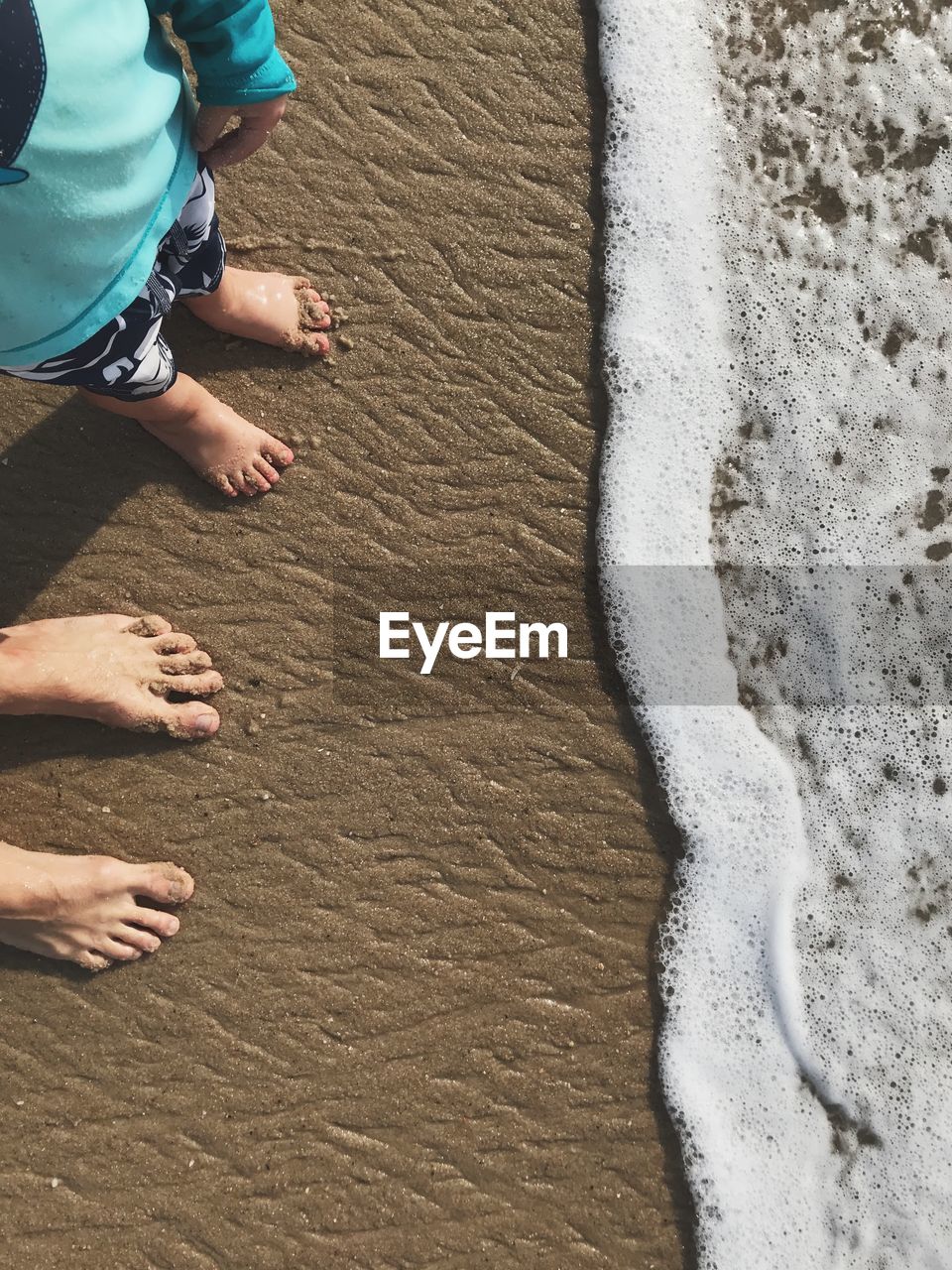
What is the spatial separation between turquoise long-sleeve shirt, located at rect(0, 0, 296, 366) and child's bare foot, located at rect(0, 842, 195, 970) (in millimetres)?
1333

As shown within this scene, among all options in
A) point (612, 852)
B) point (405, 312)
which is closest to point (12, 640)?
point (405, 312)

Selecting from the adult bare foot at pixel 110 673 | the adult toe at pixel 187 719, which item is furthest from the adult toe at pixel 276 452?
the adult toe at pixel 187 719

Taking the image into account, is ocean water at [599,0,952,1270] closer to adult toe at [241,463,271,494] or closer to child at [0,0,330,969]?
adult toe at [241,463,271,494]

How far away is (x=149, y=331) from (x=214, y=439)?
1.86 ft

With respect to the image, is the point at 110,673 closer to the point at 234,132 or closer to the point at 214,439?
the point at 214,439

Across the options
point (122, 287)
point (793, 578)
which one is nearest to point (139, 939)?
point (122, 287)

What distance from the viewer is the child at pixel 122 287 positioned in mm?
1306

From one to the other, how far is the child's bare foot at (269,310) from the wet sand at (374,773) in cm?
7

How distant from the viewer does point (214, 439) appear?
2.37 m

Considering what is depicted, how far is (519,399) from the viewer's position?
8.28ft

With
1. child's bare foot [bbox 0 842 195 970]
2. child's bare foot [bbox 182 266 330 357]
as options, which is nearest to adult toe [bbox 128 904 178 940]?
child's bare foot [bbox 0 842 195 970]

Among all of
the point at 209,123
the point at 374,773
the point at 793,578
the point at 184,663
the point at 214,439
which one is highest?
the point at 209,123

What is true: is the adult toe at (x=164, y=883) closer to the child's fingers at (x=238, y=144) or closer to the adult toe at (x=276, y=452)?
the adult toe at (x=276, y=452)

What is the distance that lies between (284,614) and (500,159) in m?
1.41
